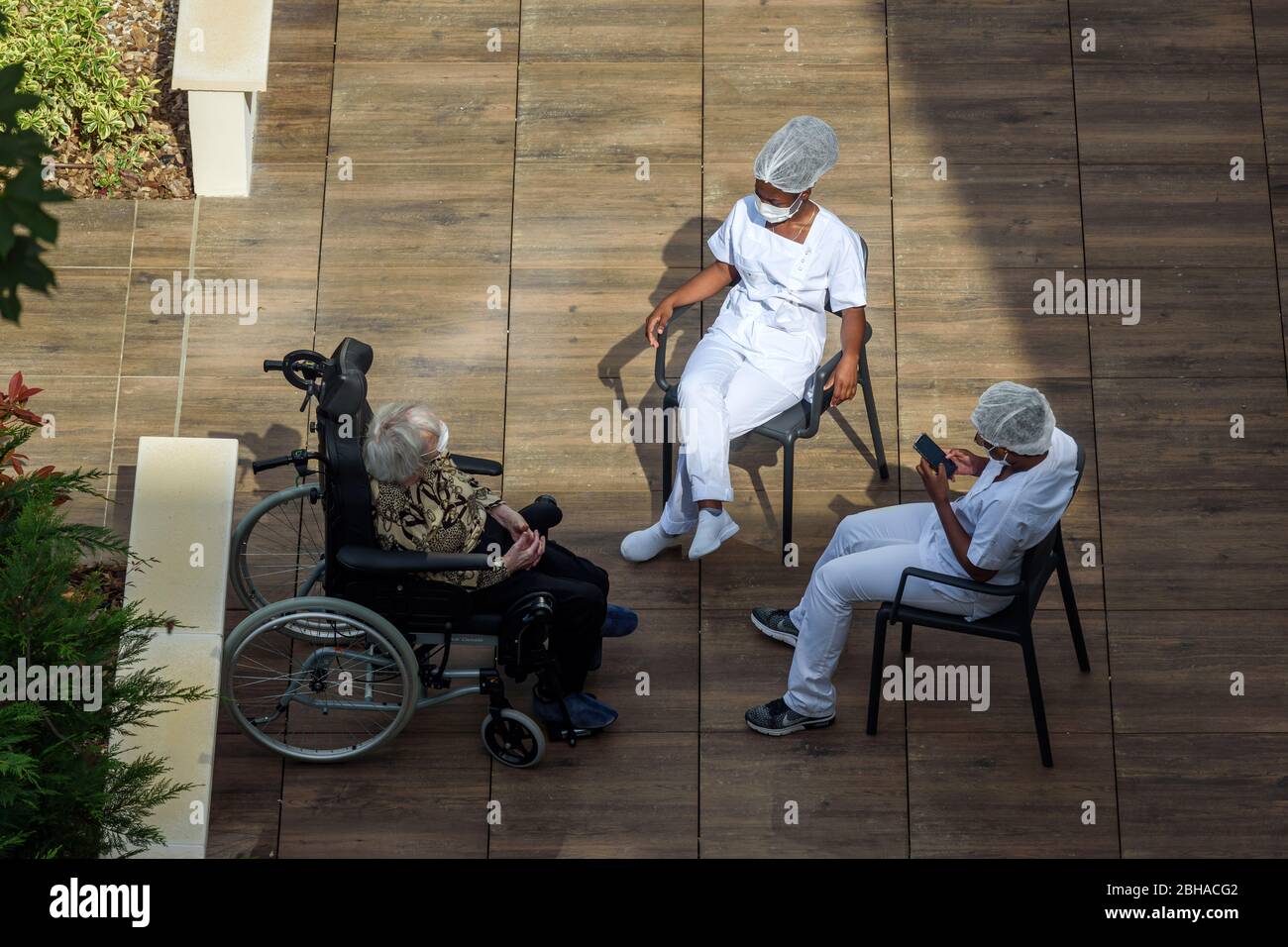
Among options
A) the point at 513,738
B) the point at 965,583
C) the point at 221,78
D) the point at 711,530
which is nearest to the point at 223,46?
the point at 221,78

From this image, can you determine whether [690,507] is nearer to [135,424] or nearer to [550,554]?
[550,554]

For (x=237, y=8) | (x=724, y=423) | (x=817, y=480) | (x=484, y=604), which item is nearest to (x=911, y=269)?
(x=817, y=480)

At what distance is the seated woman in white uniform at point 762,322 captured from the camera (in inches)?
164

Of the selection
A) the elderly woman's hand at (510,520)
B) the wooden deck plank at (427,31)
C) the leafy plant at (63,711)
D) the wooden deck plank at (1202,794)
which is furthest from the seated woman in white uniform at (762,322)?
the wooden deck plank at (427,31)

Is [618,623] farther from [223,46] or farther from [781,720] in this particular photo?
[223,46]

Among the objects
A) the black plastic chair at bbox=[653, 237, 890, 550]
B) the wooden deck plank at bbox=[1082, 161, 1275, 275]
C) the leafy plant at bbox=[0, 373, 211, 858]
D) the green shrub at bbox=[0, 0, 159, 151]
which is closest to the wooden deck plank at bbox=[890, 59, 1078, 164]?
the wooden deck plank at bbox=[1082, 161, 1275, 275]

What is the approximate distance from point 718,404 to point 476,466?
81 centimetres

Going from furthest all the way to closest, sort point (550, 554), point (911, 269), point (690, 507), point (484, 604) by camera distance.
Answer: point (911, 269) < point (690, 507) < point (550, 554) < point (484, 604)

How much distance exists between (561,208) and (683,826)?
8.35 feet

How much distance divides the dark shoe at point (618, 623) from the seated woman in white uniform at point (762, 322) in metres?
0.30

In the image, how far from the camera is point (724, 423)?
165 inches

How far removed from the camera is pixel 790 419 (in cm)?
427

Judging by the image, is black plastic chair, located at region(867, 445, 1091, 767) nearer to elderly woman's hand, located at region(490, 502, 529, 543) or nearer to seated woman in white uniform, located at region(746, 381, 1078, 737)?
seated woman in white uniform, located at region(746, 381, 1078, 737)

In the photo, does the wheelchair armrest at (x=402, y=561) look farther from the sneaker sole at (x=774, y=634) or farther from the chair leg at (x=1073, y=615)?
the chair leg at (x=1073, y=615)
